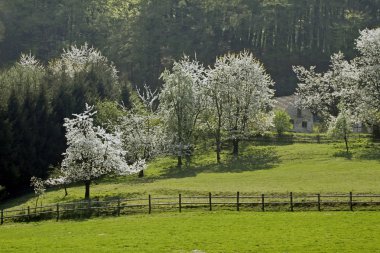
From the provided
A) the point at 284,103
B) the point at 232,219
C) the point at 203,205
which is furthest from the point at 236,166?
the point at 284,103

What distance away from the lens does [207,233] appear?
118 feet

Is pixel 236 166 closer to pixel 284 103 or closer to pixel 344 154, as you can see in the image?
pixel 344 154

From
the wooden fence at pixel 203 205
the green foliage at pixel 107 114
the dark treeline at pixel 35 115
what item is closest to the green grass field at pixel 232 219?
the wooden fence at pixel 203 205

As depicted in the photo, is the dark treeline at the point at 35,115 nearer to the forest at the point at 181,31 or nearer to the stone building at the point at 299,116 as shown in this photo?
the stone building at the point at 299,116

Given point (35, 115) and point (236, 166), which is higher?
point (35, 115)

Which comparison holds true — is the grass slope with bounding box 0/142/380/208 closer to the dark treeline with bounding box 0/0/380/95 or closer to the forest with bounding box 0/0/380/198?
the forest with bounding box 0/0/380/198

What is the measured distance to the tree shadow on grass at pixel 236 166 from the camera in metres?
67.6

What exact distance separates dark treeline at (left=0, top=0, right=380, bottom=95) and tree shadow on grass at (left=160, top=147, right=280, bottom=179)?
Result: 6279cm

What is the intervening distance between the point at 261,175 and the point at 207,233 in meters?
26.8

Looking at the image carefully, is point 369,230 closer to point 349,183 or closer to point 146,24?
point 349,183

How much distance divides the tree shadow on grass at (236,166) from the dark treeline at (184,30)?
62.8 m

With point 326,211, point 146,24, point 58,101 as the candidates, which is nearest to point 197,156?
point 58,101

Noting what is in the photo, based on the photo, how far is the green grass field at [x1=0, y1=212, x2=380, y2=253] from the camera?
31.4 metres

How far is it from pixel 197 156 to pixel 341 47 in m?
64.8
